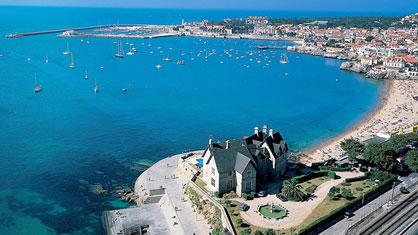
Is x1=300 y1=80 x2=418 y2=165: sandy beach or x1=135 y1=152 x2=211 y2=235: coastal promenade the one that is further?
x1=300 y1=80 x2=418 y2=165: sandy beach

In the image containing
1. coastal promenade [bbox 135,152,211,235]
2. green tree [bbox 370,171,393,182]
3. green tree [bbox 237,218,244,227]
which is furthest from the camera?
green tree [bbox 370,171,393,182]

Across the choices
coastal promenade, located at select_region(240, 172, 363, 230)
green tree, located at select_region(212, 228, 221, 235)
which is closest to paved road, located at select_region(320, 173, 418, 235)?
coastal promenade, located at select_region(240, 172, 363, 230)

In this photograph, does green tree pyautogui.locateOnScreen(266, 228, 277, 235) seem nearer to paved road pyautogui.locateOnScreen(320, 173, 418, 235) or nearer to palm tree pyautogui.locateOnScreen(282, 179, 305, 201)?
paved road pyautogui.locateOnScreen(320, 173, 418, 235)

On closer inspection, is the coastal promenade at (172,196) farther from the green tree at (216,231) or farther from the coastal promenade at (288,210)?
the coastal promenade at (288,210)

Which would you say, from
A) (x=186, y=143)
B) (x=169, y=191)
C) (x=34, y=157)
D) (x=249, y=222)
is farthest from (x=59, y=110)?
(x=249, y=222)

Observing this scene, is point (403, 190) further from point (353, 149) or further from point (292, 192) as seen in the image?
point (292, 192)

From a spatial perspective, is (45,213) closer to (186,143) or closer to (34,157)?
(34,157)

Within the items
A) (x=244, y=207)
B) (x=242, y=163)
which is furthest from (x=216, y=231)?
(x=242, y=163)
